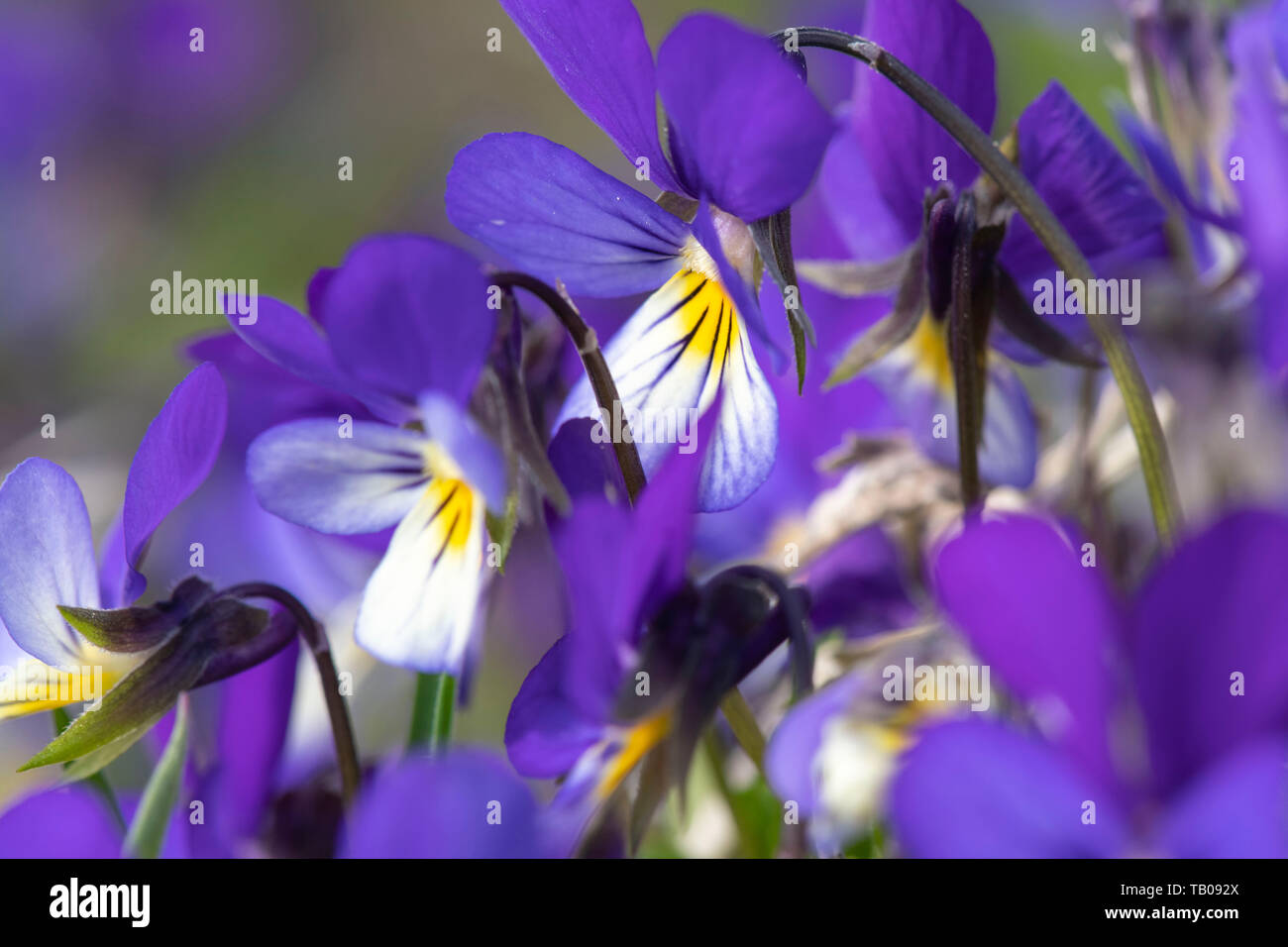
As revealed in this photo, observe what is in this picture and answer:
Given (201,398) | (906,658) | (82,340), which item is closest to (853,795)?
(906,658)

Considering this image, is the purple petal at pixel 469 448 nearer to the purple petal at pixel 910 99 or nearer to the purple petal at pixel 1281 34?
the purple petal at pixel 910 99

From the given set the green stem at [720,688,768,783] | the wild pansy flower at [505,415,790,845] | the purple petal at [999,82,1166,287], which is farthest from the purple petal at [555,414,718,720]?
the purple petal at [999,82,1166,287]

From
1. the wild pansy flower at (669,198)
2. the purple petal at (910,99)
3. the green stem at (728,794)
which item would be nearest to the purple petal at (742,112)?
the wild pansy flower at (669,198)

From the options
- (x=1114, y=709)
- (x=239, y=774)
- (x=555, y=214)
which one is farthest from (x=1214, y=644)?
(x=239, y=774)

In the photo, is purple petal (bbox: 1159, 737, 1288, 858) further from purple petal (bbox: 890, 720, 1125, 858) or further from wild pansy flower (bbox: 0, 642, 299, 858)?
wild pansy flower (bbox: 0, 642, 299, 858)

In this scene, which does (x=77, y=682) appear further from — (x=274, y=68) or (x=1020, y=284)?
(x=274, y=68)

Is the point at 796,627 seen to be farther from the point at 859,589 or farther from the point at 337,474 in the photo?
the point at 859,589
